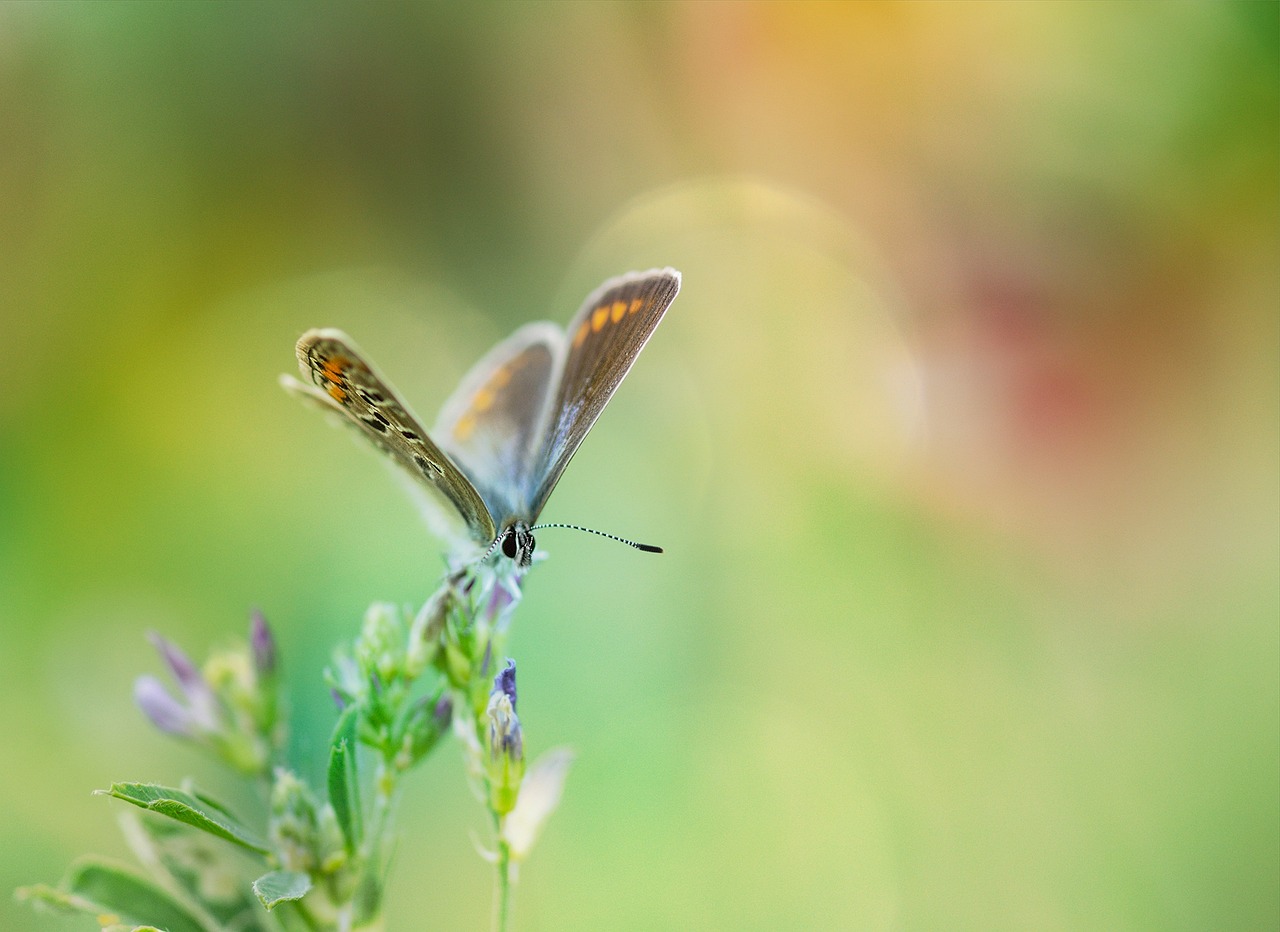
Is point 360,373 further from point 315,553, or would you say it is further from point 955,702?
point 955,702

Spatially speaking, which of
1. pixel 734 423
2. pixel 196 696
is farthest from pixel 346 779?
pixel 734 423

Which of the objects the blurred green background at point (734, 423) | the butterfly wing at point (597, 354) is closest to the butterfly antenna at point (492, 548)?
the butterfly wing at point (597, 354)

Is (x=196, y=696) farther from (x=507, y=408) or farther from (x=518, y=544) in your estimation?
(x=507, y=408)

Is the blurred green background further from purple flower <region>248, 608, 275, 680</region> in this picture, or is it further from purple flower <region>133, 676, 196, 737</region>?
purple flower <region>248, 608, 275, 680</region>

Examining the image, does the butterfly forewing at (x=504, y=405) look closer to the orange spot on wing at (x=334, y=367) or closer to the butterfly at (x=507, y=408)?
the butterfly at (x=507, y=408)

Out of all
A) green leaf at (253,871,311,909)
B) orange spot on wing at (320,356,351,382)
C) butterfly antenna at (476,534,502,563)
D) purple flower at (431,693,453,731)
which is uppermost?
orange spot on wing at (320,356,351,382)

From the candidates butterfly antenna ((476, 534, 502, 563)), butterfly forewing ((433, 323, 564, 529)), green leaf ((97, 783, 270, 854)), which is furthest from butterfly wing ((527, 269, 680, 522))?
green leaf ((97, 783, 270, 854))
